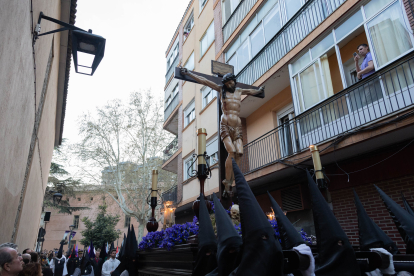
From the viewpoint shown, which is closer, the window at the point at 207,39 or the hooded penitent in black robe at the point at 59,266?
the hooded penitent in black robe at the point at 59,266

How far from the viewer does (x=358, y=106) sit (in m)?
7.57

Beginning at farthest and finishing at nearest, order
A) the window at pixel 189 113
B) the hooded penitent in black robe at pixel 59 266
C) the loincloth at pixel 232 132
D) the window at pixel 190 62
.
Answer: the window at pixel 190 62 < the window at pixel 189 113 < the hooded penitent in black robe at pixel 59 266 < the loincloth at pixel 232 132

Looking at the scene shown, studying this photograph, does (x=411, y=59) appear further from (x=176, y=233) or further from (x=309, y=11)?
(x=176, y=233)

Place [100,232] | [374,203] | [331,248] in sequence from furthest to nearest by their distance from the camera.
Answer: [100,232] < [374,203] < [331,248]

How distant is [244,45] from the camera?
13188 millimetres

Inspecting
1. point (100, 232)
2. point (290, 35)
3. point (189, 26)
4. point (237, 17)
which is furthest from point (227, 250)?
point (100, 232)

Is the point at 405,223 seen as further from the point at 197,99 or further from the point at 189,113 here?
the point at 189,113

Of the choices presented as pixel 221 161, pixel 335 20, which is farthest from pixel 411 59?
pixel 221 161

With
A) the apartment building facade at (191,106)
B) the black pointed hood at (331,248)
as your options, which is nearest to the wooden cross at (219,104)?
the black pointed hood at (331,248)

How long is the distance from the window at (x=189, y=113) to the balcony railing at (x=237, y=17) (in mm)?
4612

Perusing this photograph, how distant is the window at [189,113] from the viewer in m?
17.5

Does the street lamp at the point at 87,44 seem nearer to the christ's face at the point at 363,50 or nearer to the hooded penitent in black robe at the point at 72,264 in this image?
the christ's face at the point at 363,50

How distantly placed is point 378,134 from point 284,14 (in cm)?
628

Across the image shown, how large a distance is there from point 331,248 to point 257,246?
1.64ft
